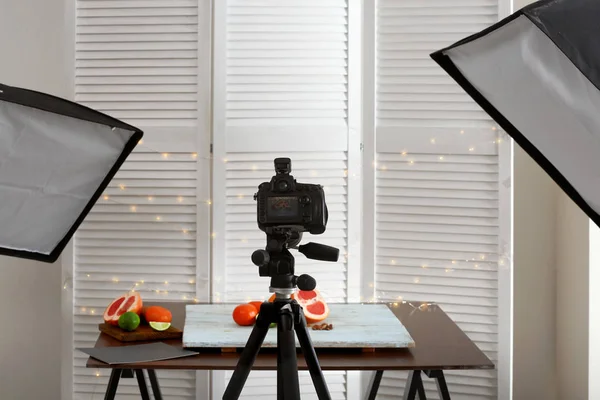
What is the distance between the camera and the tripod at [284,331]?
1.44 m

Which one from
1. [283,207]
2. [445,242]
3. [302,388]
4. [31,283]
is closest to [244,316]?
[283,207]

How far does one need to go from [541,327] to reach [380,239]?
0.81 meters

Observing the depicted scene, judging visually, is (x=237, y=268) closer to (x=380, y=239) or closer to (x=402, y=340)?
(x=380, y=239)

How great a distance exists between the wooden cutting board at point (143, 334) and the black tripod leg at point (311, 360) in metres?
0.45

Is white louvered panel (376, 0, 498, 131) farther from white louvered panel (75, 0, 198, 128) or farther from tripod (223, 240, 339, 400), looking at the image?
tripod (223, 240, 339, 400)

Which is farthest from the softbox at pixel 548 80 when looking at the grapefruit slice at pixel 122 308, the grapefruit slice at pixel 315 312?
the grapefruit slice at pixel 122 308

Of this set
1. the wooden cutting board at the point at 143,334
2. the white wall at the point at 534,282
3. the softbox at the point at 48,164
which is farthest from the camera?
the white wall at the point at 534,282

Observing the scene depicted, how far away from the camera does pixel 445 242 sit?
94.7 inches

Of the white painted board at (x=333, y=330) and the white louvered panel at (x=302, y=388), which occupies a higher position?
the white painted board at (x=333, y=330)

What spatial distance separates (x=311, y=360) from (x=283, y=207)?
1.17 ft

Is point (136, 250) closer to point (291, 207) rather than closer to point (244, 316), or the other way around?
point (244, 316)

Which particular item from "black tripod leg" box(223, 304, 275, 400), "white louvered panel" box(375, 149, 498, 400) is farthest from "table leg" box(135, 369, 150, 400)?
"white louvered panel" box(375, 149, 498, 400)

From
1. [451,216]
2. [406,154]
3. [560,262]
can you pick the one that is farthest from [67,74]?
[560,262]

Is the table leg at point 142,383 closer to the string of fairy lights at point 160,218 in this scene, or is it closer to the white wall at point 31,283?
the string of fairy lights at point 160,218
